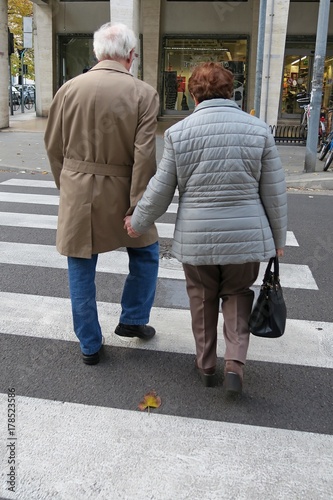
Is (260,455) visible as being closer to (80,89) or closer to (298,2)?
(80,89)

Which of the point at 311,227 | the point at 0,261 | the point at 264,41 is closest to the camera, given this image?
the point at 0,261

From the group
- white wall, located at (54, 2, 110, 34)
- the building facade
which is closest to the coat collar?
the building facade

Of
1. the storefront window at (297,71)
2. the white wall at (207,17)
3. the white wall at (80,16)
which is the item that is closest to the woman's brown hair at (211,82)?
the storefront window at (297,71)

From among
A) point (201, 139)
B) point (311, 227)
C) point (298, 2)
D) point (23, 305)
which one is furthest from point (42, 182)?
point (298, 2)

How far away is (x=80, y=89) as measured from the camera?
289 centimetres

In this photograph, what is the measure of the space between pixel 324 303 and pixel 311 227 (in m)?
2.71

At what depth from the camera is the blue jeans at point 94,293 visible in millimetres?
3161

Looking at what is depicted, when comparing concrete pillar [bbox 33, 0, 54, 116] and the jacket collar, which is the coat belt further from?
concrete pillar [bbox 33, 0, 54, 116]

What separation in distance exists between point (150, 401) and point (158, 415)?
0.44ft

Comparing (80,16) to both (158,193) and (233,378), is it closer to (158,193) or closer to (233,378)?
(158,193)

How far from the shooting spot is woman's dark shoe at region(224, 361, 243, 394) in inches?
114

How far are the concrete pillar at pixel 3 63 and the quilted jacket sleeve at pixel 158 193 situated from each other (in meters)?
16.2

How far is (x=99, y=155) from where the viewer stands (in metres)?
2.97

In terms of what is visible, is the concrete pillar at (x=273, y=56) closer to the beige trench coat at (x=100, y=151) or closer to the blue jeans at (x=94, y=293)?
the blue jeans at (x=94, y=293)
